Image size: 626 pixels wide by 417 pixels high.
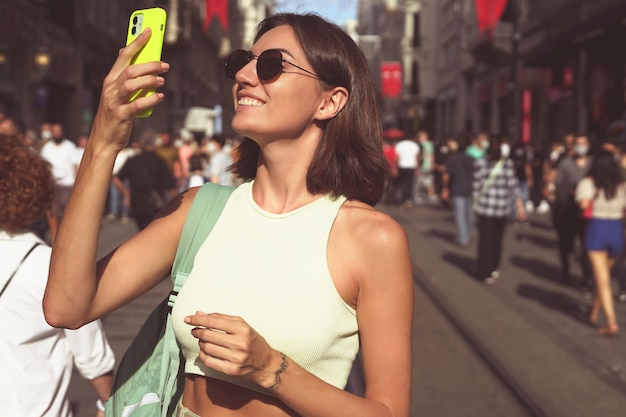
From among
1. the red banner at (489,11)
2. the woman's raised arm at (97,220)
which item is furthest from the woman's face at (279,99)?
the red banner at (489,11)

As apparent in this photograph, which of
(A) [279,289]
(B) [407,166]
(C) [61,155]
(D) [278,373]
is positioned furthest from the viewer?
(B) [407,166]

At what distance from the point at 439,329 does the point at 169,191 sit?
497cm

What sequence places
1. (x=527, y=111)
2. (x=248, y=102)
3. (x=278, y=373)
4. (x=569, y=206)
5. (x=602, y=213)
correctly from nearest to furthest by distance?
(x=278, y=373)
(x=248, y=102)
(x=602, y=213)
(x=569, y=206)
(x=527, y=111)

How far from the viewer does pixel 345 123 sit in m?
2.31

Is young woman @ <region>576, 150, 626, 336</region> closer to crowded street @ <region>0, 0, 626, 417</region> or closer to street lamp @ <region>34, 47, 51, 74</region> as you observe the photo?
crowded street @ <region>0, 0, 626, 417</region>

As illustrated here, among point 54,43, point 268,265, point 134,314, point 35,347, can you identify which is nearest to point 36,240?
point 35,347

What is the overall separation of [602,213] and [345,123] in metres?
7.08

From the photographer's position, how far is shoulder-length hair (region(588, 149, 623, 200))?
8922 mm

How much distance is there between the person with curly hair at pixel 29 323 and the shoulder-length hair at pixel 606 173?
685 cm

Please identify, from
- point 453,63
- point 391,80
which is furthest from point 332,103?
point 391,80

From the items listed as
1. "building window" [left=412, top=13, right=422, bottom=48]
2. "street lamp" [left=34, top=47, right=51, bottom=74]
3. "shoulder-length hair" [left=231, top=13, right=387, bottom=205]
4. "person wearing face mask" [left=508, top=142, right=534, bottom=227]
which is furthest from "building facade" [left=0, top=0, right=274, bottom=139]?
"building window" [left=412, top=13, right=422, bottom=48]

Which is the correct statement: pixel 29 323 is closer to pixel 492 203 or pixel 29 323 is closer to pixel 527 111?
pixel 492 203

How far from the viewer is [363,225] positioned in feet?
7.07

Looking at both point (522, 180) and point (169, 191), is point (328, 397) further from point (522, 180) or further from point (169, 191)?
point (522, 180)
